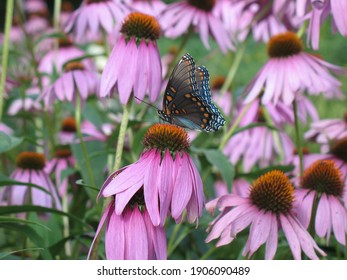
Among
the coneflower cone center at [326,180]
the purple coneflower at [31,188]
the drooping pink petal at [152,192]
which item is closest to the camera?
the drooping pink petal at [152,192]

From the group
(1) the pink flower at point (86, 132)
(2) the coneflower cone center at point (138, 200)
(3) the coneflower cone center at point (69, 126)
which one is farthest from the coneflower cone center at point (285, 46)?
(3) the coneflower cone center at point (69, 126)

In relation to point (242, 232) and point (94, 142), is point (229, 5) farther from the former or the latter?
point (242, 232)

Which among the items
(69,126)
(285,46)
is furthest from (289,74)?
(69,126)

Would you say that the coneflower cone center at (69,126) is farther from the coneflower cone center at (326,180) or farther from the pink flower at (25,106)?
the coneflower cone center at (326,180)

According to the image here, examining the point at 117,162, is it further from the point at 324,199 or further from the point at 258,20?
the point at 258,20
